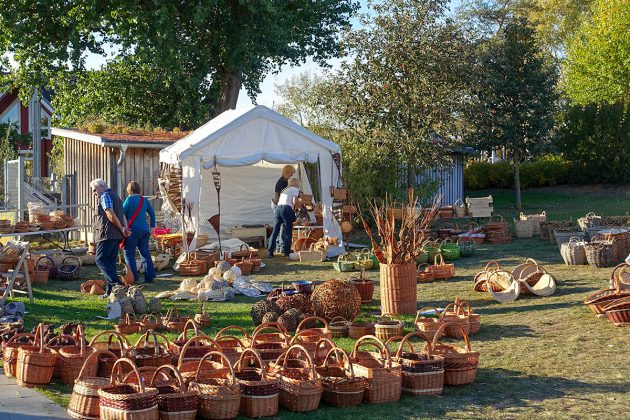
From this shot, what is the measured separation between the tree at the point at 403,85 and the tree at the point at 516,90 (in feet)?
16.0

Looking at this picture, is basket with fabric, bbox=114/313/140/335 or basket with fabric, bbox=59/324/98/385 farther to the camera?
basket with fabric, bbox=114/313/140/335

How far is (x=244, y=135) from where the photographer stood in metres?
19.0

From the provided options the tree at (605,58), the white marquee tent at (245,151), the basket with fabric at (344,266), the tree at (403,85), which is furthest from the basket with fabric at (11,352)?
the tree at (605,58)

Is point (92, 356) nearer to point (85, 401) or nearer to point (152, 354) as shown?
point (85, 401)

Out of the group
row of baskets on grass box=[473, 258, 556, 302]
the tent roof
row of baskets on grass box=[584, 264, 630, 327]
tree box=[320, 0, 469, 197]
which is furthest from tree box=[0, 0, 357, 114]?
row of baskets on grass box=[584, 264, 630, 327]

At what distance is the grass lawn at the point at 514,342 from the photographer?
7.32 m

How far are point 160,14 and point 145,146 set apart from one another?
6922mm

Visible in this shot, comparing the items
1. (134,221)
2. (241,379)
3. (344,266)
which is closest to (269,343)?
(241,379)

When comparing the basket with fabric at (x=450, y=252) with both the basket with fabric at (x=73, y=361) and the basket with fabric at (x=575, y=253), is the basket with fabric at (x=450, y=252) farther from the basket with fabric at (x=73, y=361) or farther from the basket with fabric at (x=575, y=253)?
the basket with fabric at (x=73, y=361)

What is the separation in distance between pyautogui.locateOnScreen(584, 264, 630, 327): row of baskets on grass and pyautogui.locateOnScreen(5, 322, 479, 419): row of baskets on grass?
2.90 meters

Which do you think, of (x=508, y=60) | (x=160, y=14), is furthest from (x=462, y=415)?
(x=508, y=60)

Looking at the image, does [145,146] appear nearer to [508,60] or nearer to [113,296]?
[113,296]

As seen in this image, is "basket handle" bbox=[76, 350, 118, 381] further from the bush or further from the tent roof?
the bush

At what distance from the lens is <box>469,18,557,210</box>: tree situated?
30125 millimetres
